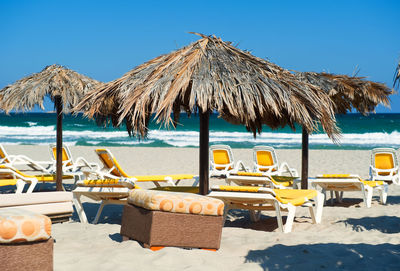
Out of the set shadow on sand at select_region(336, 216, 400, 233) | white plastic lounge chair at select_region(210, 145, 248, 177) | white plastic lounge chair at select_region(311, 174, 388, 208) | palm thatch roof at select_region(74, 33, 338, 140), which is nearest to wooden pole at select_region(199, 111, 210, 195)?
palm thatch roof at select_region(74, 33, 338, 140)

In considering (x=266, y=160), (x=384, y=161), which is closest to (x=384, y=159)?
(x=384, y=161)

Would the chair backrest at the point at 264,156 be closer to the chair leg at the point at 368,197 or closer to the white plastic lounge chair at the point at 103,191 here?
the chair leg at the point at 368,197

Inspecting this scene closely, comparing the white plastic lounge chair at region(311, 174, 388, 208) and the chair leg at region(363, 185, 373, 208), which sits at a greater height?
the white plastic lounge chair at region(311, 174, 388, 208)

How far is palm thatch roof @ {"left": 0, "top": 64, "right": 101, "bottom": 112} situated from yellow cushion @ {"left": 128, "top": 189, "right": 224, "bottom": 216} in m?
3.13

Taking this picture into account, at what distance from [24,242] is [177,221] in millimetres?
1197

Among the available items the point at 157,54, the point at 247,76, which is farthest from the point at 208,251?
the point at 157,54

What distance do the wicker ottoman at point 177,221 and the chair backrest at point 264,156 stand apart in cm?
491

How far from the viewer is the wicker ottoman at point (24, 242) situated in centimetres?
281

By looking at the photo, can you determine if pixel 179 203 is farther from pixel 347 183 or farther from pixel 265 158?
pixel 265 158

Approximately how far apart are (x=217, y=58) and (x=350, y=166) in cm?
1003

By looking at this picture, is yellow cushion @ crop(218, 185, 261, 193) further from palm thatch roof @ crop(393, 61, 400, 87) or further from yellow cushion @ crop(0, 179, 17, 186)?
yellow cushion @ crop(0, 179, 17, 186)

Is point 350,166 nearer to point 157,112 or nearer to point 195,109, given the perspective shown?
point 195,109

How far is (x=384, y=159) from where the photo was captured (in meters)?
8.29

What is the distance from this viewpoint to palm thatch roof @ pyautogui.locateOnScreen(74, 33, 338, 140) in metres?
4.53
